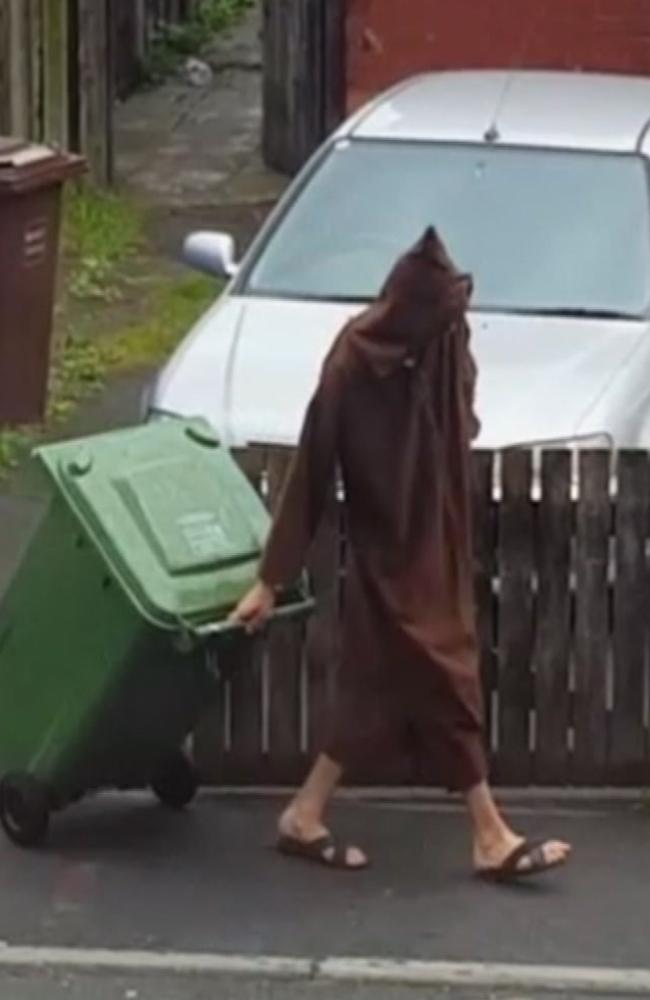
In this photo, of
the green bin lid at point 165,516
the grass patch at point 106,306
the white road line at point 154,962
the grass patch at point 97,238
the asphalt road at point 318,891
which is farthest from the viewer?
the grass patch at point 97,238

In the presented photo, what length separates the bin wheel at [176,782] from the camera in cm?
739

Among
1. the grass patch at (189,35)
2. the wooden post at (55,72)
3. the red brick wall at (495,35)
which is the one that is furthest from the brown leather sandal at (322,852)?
the grass patch at (189,35)

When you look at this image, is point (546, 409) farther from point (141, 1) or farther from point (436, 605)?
point (141, 1)

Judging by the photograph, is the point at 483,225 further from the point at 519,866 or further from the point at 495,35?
the point at 495,35

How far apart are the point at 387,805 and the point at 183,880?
80 cm

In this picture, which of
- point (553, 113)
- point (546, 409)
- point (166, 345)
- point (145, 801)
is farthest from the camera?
point (166, 345)

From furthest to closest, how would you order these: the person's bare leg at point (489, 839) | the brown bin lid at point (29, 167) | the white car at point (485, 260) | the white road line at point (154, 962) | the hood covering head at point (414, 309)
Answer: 1. the brown bin lid at point (29, 167)
2. the white car at point (485, 260)
3. the person's bare leg at point (489, 839)
4. the hood covering head at point (414, 309)
5. the white road line at point (154, 962)

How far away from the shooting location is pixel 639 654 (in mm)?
7543

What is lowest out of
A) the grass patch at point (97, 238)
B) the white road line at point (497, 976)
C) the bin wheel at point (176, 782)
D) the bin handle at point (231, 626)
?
the grass patch at point (97, 238)

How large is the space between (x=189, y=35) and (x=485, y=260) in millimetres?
17169

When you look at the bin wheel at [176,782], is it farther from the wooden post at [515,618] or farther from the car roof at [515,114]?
the car roof at [515,114]

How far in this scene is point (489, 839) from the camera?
22.8 ft

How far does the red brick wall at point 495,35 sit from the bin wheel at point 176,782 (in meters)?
9.34

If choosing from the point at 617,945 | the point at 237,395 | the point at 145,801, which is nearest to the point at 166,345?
the point at 237,395
